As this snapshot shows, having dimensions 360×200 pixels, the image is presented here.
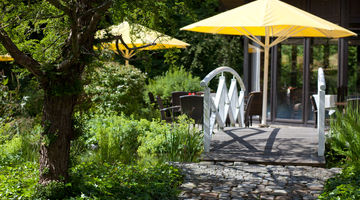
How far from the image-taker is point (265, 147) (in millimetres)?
6773

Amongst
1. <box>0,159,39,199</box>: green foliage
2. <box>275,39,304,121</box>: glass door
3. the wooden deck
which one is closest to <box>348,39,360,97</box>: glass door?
<box>275,39,304,121</box>: glass door

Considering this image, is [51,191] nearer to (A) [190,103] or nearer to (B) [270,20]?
(A) [190,103]

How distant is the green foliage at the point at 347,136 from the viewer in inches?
233

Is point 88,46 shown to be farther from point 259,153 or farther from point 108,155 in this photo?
point 259,153

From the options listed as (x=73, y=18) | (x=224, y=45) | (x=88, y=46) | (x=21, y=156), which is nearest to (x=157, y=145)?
(x=21, y=156)

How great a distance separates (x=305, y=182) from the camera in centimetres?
509

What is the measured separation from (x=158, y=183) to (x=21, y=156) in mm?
2545

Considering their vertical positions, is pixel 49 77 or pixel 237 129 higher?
pixel 49 77

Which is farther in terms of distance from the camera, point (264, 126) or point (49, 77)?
point (264, 126)

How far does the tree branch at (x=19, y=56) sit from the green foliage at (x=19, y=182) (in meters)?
1.05

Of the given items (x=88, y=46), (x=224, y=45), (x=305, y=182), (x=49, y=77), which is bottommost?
(x=305, y=182)

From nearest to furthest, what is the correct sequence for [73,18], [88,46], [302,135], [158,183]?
[73,18]
[88,46]
[158,183]
[302,135]

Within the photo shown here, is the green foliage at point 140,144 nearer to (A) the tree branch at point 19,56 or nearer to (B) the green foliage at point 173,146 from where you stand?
(B) the green foliage at point 173,146

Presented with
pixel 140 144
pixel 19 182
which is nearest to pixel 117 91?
pixel 140 144
